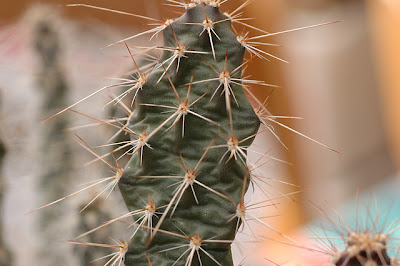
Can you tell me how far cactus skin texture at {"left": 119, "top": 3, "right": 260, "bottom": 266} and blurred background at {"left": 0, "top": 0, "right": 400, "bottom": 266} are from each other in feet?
1.37

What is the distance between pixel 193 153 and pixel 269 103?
113 cm

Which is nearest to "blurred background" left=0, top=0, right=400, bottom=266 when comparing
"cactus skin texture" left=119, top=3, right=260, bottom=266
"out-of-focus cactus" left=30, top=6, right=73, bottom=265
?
"out-of-focus cactus" left=30, top=6, right=73, bottom=265

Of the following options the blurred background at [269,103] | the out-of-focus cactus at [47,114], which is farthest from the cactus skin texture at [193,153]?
the out-of-focus cactus at [47,114]

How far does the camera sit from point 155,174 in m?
0.62

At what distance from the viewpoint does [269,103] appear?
171 centimetres

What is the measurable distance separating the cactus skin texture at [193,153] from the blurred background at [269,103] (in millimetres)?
417

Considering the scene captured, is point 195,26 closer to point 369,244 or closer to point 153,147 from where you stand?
point 153,147

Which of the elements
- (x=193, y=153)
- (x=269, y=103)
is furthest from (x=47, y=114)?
(x=193, y=153)

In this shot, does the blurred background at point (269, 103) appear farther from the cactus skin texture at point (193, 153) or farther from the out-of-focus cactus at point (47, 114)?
the cactus skin texture at point (193, 153)

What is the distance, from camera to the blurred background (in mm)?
1559

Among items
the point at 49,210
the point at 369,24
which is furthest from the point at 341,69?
the point at 49,210

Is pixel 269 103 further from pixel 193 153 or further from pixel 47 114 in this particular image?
pixel 193 153

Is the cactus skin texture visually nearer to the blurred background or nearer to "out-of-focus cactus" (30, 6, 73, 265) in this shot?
the blurred background

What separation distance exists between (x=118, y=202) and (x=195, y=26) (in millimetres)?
530
